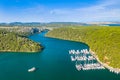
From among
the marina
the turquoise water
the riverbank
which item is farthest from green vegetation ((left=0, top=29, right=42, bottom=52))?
the marina

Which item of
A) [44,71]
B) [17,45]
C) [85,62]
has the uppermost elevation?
[17,45]

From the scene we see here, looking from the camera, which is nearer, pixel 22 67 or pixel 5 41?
pixel 22 67

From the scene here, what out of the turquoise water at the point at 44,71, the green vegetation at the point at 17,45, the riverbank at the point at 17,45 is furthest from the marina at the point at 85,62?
→ the green vegetation at the point at 17,45

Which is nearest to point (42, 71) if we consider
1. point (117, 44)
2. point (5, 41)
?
point (117, 44)

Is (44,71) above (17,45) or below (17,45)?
below

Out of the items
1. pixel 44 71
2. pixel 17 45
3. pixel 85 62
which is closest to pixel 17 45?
pixel 17 45

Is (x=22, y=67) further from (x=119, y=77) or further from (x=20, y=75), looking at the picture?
(x=119, y=77)

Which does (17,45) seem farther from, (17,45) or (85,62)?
(85,62)

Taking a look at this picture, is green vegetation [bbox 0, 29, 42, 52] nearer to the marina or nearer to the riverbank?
the riverbank

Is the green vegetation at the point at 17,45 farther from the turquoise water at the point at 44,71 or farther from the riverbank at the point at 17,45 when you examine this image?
the turquoise water at the point at 44,71

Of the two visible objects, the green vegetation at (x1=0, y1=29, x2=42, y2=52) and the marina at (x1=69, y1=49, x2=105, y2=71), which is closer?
the marina at (x1=69, y1=49, x2=105, y2=71)

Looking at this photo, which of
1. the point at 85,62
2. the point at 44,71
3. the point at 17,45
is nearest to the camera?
the point at 44,71
